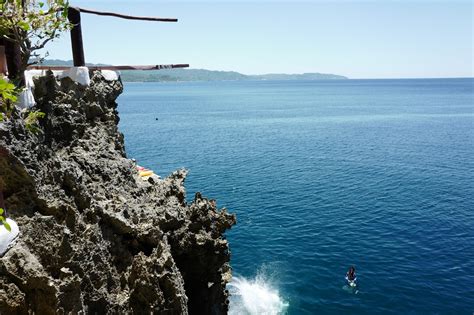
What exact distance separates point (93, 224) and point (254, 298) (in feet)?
67.6

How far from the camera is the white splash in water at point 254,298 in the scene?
30.9 m

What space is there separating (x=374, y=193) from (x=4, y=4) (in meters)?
50.9

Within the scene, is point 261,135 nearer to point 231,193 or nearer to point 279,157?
point 279,157

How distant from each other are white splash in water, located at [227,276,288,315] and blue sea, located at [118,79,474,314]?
3.3 inches

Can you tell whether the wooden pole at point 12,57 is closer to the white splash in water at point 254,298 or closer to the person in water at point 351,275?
the white splash in water at point 254,298

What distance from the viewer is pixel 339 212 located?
4900 centimetres

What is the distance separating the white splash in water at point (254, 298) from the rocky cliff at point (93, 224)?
33.2 feet

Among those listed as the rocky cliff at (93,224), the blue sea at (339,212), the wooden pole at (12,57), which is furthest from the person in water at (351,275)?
the wooden pole at (12,57)

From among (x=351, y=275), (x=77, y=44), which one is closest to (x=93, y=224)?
(x=77, y=44)

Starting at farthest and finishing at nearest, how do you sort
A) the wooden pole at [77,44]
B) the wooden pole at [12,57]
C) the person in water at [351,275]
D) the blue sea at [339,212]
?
the person in water at [351,275] → the blue sea at [339,212] → the wooden pole at [77,44] → the wooden pole at [12,57]

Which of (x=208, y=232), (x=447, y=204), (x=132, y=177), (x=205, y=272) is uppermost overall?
(x=132, y=177)

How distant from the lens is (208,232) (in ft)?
66.2

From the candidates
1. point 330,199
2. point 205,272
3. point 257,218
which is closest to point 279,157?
point 330,199

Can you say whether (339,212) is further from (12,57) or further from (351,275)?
(12,57)
